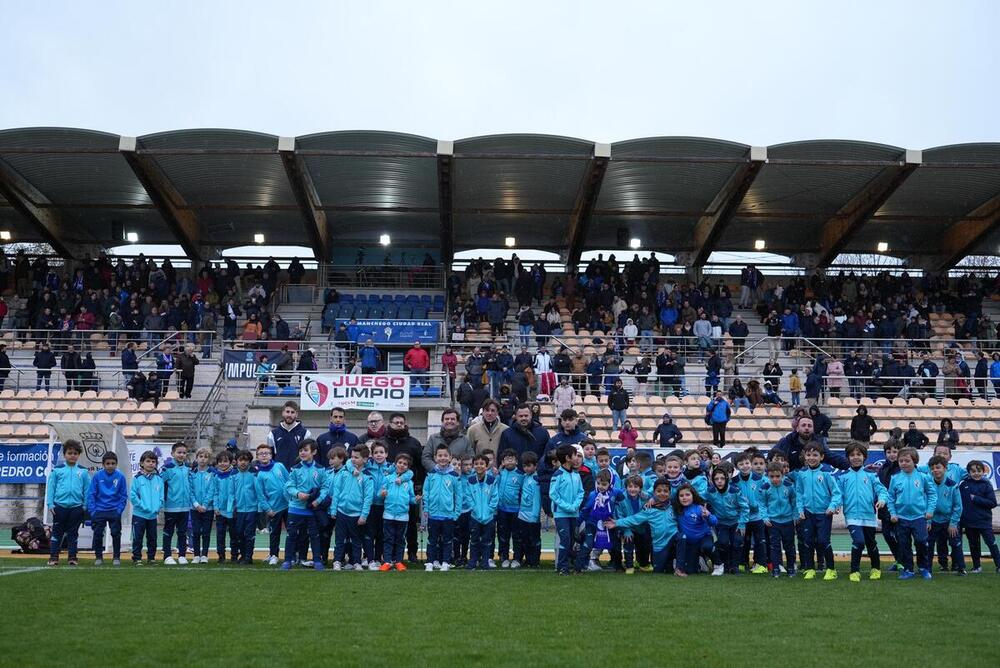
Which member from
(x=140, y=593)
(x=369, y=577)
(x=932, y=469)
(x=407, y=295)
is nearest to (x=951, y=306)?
(x=407, y=295)

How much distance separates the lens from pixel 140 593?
30.2 ft

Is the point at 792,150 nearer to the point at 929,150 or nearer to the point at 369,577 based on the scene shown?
the point at 929,150

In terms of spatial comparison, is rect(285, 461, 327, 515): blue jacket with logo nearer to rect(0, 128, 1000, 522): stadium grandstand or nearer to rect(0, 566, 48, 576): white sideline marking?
rect(0, 566, 48, 576): white sideline marking

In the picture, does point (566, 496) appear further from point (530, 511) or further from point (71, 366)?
point (71, 366)

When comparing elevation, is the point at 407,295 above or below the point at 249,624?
above

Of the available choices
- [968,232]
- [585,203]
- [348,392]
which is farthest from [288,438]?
[968,232]

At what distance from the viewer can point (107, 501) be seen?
42.4 feet

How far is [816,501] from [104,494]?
28.4 feet

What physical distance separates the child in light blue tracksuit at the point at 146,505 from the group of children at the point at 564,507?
2 centimetres

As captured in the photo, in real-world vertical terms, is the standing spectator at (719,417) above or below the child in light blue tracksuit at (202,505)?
above

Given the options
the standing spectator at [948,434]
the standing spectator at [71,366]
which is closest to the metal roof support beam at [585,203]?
the standing spectator at [948,434]

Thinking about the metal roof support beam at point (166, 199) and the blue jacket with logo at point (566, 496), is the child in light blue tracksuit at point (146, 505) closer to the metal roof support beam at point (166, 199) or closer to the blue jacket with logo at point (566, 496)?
the blue jacket with logo at point (566, 496)

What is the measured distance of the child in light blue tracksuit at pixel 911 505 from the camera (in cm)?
1173

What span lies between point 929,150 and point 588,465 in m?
19.1
